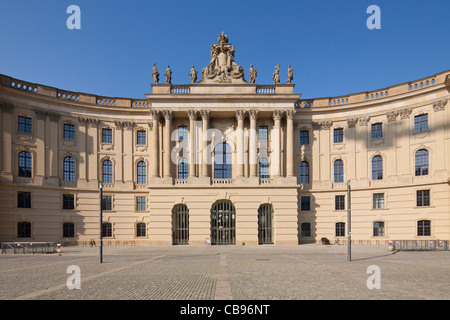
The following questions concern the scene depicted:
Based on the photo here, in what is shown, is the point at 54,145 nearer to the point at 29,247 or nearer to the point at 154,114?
the point at 154,114

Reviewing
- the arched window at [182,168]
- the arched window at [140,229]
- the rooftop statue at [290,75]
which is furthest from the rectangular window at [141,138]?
the rooftop statue at [290,75]

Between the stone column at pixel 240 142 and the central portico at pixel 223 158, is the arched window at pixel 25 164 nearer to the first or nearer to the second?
the central portico at pixel 223 158

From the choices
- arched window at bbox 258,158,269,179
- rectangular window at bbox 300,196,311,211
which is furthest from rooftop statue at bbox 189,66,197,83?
rectangular window at bbox 300,196,311,211

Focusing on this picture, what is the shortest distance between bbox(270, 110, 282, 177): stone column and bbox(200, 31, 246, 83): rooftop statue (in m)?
6.64

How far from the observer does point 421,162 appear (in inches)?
1569

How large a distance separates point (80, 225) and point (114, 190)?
6.00 m

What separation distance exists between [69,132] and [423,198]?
146 feet

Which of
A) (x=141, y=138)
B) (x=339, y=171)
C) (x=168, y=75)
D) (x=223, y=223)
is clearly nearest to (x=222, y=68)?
(x=168, y=75)

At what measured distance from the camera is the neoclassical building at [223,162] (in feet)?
130

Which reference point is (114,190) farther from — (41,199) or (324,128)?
(324,128)

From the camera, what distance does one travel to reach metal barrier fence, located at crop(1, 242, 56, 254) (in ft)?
107

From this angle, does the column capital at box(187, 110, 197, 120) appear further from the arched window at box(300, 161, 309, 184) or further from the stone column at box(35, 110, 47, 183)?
the stone column at box(35, 110, 47, 183)

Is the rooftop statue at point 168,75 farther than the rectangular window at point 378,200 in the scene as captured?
Yes

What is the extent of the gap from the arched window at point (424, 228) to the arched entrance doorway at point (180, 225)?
27420 millimetres
